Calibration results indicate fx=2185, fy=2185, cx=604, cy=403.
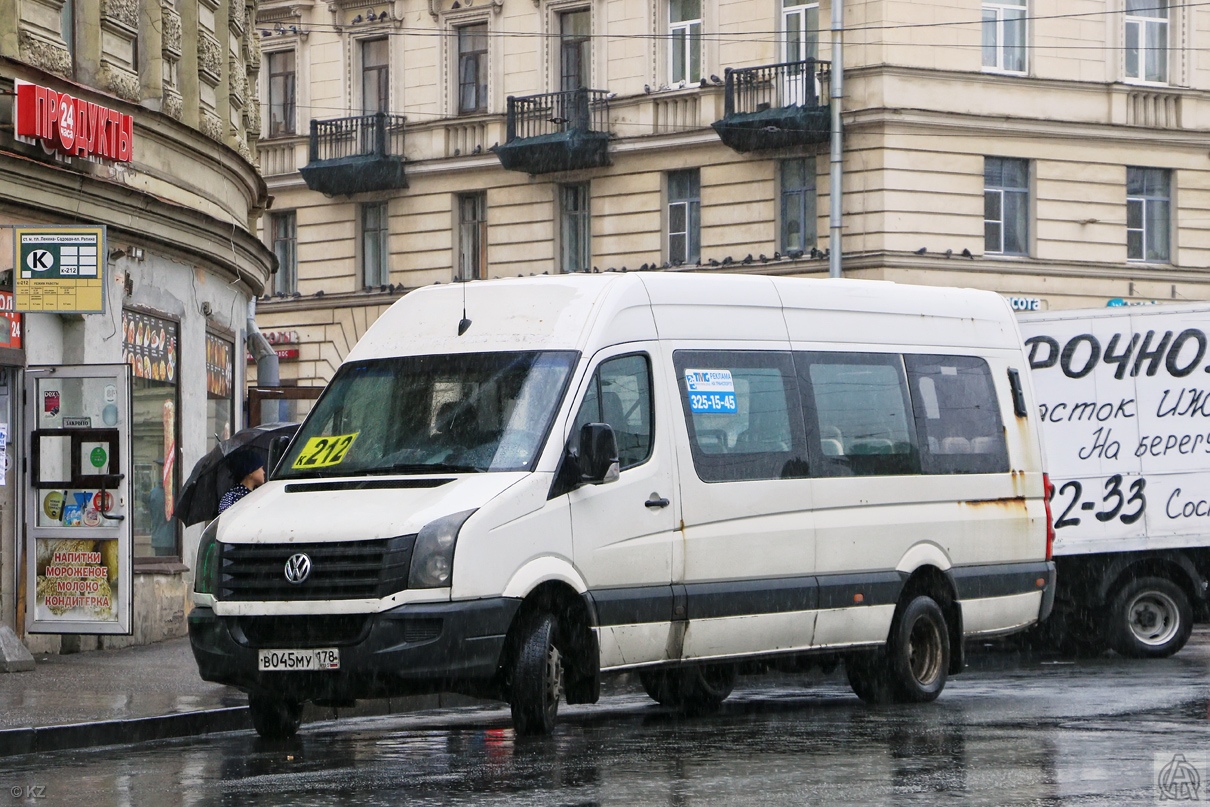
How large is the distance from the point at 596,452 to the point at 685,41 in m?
29.0

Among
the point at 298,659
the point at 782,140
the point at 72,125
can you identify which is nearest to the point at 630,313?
the point at 298,659

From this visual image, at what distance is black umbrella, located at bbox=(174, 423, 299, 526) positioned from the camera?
15.5 metres

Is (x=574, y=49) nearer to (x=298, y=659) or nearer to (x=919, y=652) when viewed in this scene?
(x=919, y=652)

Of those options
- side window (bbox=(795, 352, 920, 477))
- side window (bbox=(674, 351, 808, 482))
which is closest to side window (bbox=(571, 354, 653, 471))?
side window (bbox=(674, 351, 808, 482))

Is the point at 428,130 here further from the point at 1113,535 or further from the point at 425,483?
the point at 425,483

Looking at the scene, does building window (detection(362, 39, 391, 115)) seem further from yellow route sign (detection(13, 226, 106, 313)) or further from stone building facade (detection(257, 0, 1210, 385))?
yellow route sign (detection(13, 226, 106, 313))

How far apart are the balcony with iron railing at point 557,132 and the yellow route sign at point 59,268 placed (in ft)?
79.2

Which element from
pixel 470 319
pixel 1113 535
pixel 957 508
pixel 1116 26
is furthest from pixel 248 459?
pixel 1116 26

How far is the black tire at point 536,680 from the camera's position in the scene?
10.8 metres

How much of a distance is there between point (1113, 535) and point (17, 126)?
876cm

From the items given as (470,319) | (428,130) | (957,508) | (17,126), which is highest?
(428,130)

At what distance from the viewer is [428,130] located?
42500mm

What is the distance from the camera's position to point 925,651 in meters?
13.4

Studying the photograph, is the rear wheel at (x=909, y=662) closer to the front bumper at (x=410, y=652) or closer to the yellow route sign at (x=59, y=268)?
the front bumper at (x=410, y=652)
